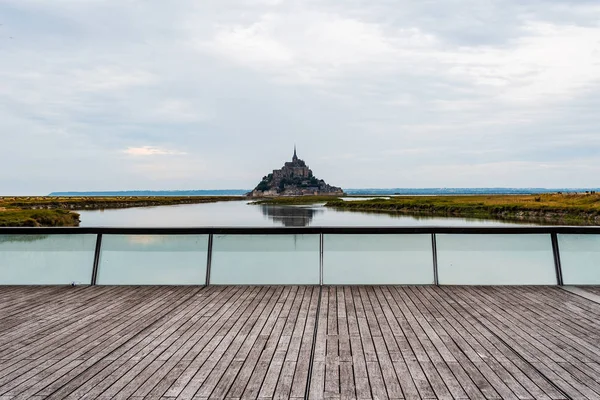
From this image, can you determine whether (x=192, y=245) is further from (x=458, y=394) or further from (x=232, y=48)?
(x=232, y=48)

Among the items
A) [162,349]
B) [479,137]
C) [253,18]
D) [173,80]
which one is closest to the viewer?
[162,349]

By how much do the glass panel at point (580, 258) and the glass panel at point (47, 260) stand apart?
6.54 m

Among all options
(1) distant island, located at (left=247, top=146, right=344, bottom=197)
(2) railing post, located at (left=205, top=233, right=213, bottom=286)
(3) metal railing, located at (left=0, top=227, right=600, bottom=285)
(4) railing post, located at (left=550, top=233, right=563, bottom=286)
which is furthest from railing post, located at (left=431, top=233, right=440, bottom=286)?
(1) distant island, located at (left=247, top=146, right=344, bottom=197)

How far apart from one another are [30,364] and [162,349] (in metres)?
0.86

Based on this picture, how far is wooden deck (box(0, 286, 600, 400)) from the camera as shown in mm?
2209

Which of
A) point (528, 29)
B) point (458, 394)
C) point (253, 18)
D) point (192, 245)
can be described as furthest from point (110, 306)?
point (528, 29)

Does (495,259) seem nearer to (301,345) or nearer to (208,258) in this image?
(301,345)

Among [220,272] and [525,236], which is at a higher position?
[525,236]

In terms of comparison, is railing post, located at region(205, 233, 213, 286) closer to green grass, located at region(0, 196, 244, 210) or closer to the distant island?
green grass, located at region(0, 196, 244, 210)

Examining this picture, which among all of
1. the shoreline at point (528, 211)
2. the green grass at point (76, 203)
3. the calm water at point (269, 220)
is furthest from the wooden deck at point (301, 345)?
the green grass at point (76, 203)

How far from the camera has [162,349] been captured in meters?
2.85

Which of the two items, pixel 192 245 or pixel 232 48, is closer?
pixel 192 245

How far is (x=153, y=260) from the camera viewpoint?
210 inches

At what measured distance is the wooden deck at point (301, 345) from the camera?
221cm
